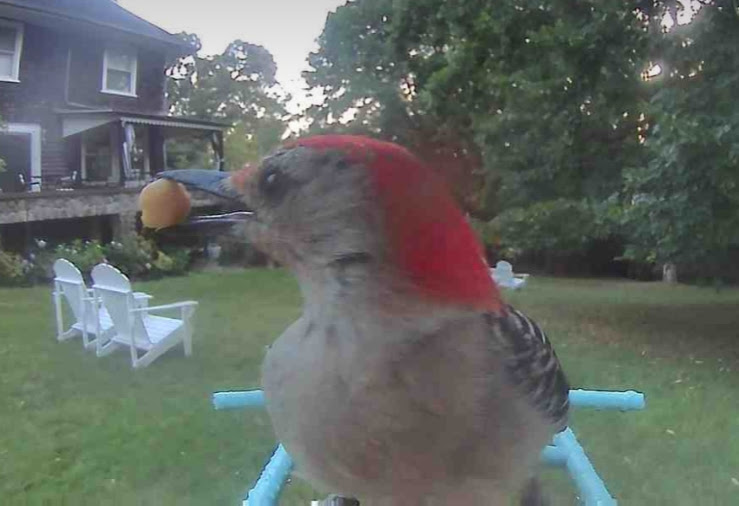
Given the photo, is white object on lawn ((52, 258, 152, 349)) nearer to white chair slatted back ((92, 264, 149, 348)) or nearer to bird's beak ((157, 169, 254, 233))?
white chair slatted back ((92, 264, 149, 348))

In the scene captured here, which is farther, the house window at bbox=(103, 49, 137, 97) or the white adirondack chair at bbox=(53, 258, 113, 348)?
the house window at bbox=(103, 49, 137, 97)

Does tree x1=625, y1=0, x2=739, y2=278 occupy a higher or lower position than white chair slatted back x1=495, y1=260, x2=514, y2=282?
higher

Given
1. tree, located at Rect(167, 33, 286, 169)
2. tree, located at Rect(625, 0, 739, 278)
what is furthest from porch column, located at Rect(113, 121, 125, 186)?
tree, located at Rect(625, 0, 739, 278)

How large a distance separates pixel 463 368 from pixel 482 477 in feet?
0.22

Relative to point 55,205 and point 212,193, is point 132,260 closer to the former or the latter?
point 55,205

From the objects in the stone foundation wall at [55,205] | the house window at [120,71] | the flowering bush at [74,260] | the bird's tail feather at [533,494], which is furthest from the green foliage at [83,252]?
the bird's tail feather at [533,494]

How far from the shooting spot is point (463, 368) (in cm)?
41

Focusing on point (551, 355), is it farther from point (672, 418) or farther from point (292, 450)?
point (672, 418)

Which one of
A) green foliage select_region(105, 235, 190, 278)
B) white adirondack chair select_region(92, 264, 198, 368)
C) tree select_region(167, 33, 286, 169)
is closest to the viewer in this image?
tree select_region(167, 33, 286, 169)

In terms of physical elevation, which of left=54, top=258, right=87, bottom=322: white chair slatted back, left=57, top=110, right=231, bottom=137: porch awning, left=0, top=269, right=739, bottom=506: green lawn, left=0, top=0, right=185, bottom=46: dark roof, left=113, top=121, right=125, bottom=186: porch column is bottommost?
left=0, top=269, right=739, bottom=506: green lawn

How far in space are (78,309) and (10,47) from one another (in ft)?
4.59

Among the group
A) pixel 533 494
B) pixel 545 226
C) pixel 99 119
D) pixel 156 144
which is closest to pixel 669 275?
pixel 545 226

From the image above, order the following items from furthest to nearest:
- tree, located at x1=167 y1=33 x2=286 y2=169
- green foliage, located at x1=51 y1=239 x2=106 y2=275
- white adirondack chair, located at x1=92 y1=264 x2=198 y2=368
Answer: green foliage, located at x1=51 y1=239 x2=106 y2=275, white adirondack chair, located at x1=92 y1=264 x2=198 y2=368, tree, located at x1=167 y1=33 x2=286 y2=169

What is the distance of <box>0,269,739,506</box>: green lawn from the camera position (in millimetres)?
1534
